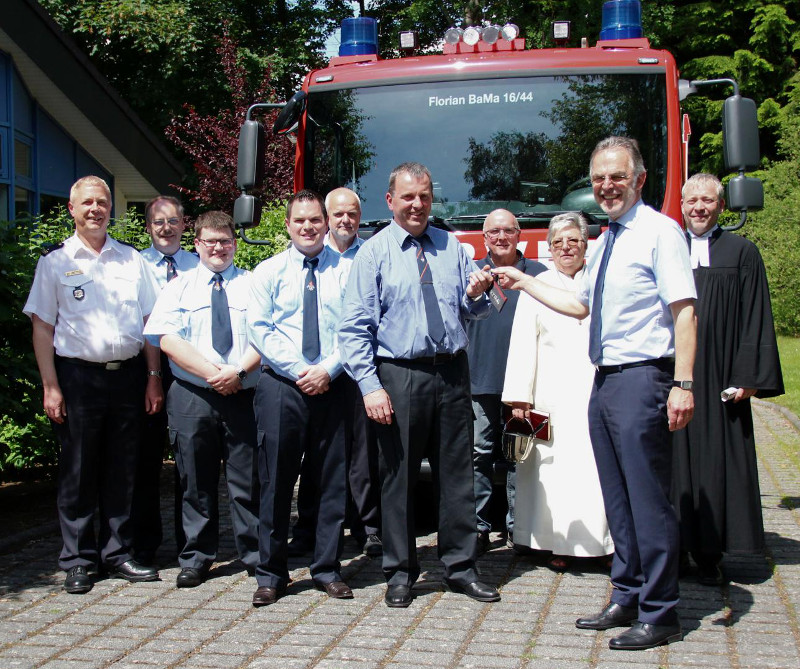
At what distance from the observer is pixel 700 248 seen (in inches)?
231

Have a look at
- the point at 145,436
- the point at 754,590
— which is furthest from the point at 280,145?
the point at 754,590

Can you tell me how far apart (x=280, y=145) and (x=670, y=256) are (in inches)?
648

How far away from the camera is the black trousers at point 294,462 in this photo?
547cm

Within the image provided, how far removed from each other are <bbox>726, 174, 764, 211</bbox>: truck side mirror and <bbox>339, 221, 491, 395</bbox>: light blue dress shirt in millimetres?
2177

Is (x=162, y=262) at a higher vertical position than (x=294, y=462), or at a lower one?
higher

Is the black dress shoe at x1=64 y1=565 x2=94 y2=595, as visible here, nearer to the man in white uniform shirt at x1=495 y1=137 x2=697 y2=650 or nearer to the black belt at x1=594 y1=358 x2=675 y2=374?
the man in white uniform shirt at x1=495 y1=137 x2=697 y2=650

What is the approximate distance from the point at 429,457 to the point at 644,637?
1523mm

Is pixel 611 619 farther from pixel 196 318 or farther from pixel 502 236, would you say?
pixel 196 318

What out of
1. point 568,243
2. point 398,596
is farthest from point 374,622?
point 568,243

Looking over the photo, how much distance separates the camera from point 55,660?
14.7 ft

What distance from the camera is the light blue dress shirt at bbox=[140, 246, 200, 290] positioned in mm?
6516

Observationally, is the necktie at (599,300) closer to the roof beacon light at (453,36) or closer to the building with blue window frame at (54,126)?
the roof beacon light at (453,36)

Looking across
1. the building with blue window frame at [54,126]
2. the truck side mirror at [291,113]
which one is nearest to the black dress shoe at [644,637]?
the truck side mirror at [291,113]

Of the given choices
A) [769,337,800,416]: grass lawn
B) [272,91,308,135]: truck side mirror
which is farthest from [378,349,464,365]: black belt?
[769,337,800,416]: grass lawn
